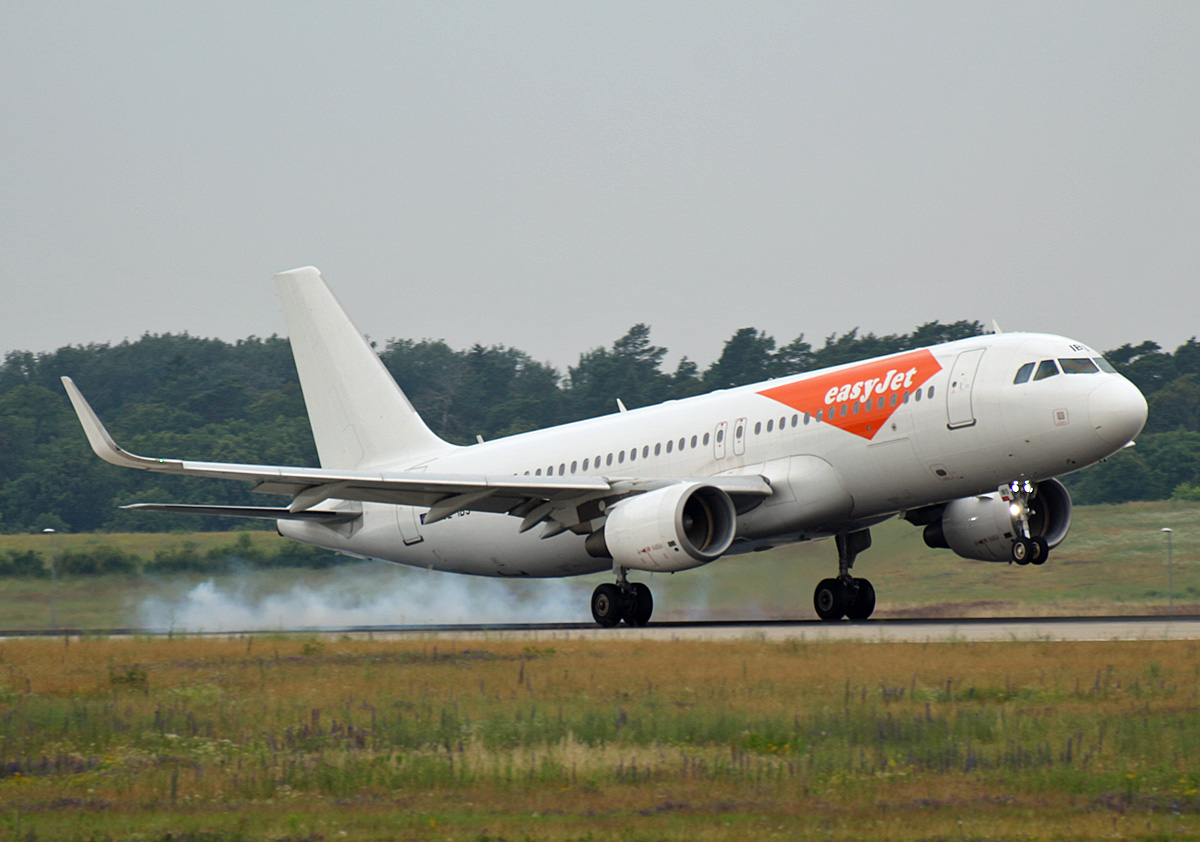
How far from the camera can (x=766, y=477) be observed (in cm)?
2733

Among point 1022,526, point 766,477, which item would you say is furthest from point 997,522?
point 766,477

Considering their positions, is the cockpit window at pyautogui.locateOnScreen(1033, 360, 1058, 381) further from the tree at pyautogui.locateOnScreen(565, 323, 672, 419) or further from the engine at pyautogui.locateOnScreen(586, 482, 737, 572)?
the tree at pyautogui.locateOnScreen(565, 323, 672, 419)

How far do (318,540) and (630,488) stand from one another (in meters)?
10.5

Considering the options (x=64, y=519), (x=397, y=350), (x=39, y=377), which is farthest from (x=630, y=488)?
(x=39, y=377)

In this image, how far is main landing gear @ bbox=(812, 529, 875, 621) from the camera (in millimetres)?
30594

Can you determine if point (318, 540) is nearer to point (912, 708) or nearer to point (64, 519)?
point (912, 708)

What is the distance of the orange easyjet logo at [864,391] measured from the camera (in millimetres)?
25906

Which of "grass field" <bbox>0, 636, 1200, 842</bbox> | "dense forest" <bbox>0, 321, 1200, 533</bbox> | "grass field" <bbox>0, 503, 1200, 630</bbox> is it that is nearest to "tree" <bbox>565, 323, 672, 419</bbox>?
"dense forest" <bbox>0, 321, 1200, 533</bbox>

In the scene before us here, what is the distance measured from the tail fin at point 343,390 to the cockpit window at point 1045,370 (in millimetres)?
15867

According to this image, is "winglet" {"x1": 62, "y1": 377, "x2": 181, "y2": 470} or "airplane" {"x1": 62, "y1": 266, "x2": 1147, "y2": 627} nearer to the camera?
"winglet" {"x1": 62, "y1": 377, "x2": 181, "y2": 470}

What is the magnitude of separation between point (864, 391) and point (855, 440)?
96 centimetres

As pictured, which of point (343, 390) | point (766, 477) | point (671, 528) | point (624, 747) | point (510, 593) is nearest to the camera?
point (624, 747)

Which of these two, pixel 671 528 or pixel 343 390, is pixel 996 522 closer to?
pixel 671 528

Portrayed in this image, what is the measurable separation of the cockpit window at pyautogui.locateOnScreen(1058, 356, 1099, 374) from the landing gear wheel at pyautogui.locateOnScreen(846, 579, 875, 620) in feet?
25.8
